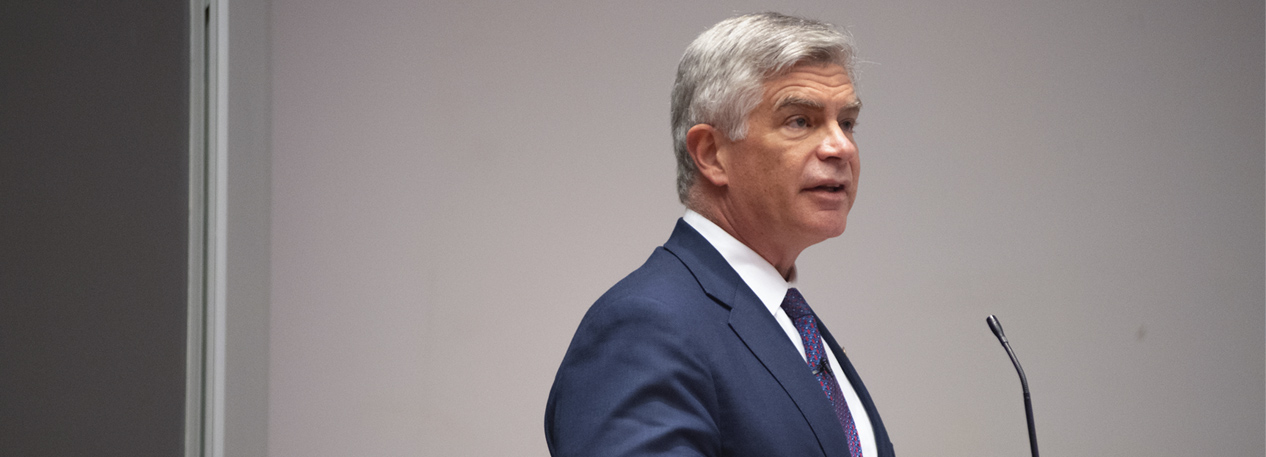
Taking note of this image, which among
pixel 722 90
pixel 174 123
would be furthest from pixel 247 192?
pixel 722 90

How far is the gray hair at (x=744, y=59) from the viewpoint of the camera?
983 millimetres

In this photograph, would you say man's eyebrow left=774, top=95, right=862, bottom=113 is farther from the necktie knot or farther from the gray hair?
the necktie knot

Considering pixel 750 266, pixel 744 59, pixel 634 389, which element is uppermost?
pixel 744 59

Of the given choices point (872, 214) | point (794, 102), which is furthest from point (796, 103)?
point (872, 214)

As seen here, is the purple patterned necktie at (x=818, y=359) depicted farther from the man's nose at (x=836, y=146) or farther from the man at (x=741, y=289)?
the man's nose at (x=836, y=146)

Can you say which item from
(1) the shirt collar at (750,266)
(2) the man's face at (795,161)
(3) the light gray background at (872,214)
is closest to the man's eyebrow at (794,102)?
(2) the man's face at (795,161)

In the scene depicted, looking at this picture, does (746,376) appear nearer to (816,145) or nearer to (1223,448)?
(816,145)

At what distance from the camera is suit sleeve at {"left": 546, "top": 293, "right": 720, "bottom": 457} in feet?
2.56

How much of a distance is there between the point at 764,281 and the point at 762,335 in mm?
93

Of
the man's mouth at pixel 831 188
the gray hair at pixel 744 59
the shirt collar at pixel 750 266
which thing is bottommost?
the shirt collar at pixel 750 266

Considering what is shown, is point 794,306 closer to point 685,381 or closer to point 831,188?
point 831,188

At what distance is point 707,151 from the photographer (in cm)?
104

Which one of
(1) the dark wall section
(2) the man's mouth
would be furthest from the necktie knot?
(1) the dark wall section

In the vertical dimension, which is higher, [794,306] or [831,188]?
[831,188]
